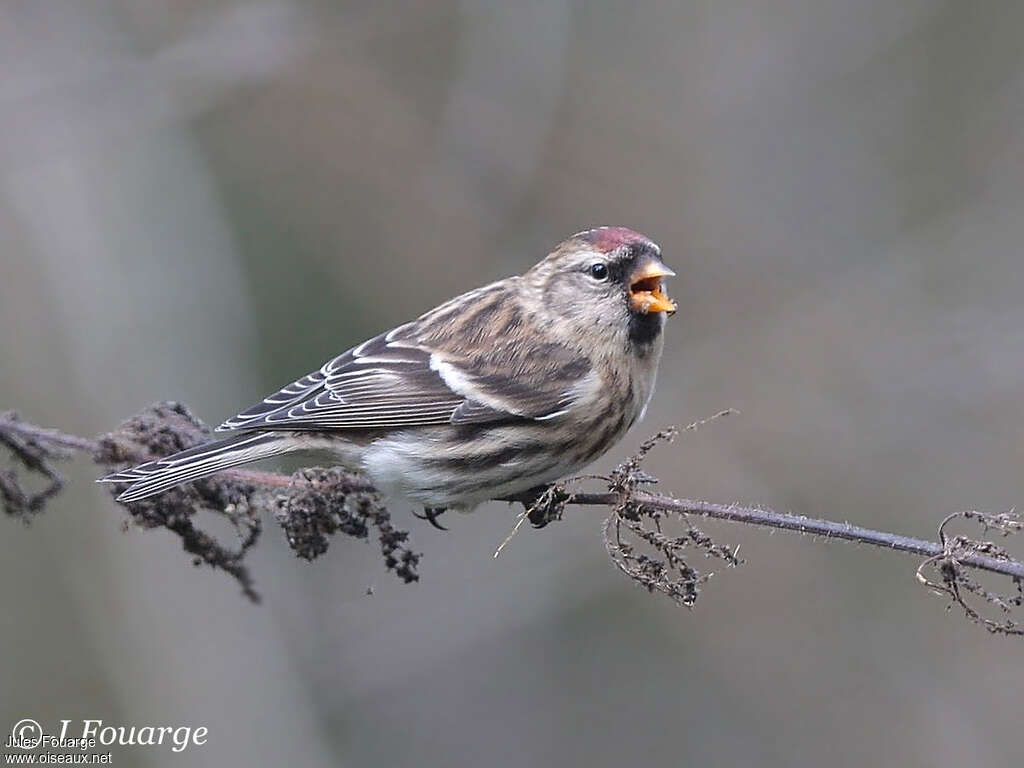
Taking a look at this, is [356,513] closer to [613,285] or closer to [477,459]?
[477,459]

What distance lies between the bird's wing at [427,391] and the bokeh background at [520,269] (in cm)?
236

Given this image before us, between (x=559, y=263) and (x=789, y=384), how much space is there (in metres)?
2.76

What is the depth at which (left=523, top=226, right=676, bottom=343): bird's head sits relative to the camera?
4.39 m

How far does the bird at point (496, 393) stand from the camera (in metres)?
4.21

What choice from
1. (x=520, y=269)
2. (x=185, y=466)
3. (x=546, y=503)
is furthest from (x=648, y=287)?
(x=520, y=269)

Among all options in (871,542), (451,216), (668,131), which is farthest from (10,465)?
(668,131)

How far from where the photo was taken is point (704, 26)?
8.34 m

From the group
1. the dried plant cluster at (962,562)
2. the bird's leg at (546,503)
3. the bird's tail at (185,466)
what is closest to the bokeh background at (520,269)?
the bird's leg at (546,503)

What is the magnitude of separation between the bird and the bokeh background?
7.46 ft

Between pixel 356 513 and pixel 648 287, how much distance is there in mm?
1376

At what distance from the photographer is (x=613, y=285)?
4.45 m

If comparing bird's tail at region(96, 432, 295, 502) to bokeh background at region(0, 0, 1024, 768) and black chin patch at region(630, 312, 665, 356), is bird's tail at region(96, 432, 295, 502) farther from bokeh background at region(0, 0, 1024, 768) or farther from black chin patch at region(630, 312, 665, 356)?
bokeh background at region(0, 0, 1024, 768)

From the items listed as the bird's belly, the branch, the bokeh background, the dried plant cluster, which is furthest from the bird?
the bokeh background

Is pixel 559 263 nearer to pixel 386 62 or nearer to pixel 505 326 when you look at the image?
pixel 505 326
